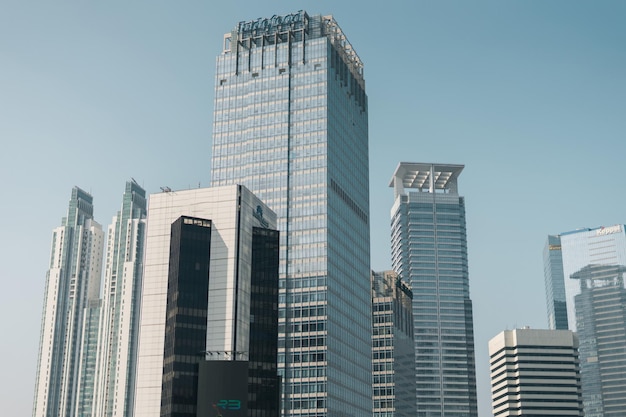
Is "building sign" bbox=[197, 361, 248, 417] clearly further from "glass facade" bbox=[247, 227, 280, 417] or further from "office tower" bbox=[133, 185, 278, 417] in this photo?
"glass facade" bbox=[247, 227, 280, 417]

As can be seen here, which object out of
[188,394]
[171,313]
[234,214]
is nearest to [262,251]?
[234,214]

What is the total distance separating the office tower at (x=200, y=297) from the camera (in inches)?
6029

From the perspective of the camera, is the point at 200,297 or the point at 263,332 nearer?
the point at 200,297

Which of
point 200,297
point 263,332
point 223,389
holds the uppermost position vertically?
point 200,297

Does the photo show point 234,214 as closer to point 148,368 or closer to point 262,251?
point 262,251

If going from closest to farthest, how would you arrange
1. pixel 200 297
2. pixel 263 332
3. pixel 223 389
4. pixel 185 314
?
pixel 223 389, pixel 185 314, pixel 200 297, pixel 263 332

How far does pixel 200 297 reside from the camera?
159000 mm

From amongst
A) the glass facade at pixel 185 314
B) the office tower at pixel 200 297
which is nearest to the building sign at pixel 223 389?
the office tower at pixel 200 297

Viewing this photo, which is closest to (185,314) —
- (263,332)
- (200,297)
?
(200,297)

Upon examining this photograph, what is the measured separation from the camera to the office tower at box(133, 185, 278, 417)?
→ 502 feet

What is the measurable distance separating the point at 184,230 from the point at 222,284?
12.7 metres

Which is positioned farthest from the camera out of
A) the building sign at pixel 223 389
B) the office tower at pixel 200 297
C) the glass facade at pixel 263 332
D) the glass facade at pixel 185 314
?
the glass facade at pixel 263 332

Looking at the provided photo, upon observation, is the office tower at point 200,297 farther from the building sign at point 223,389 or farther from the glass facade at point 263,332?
the building sign at point 223,389

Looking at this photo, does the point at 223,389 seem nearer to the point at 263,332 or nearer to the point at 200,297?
the point at 200,297
